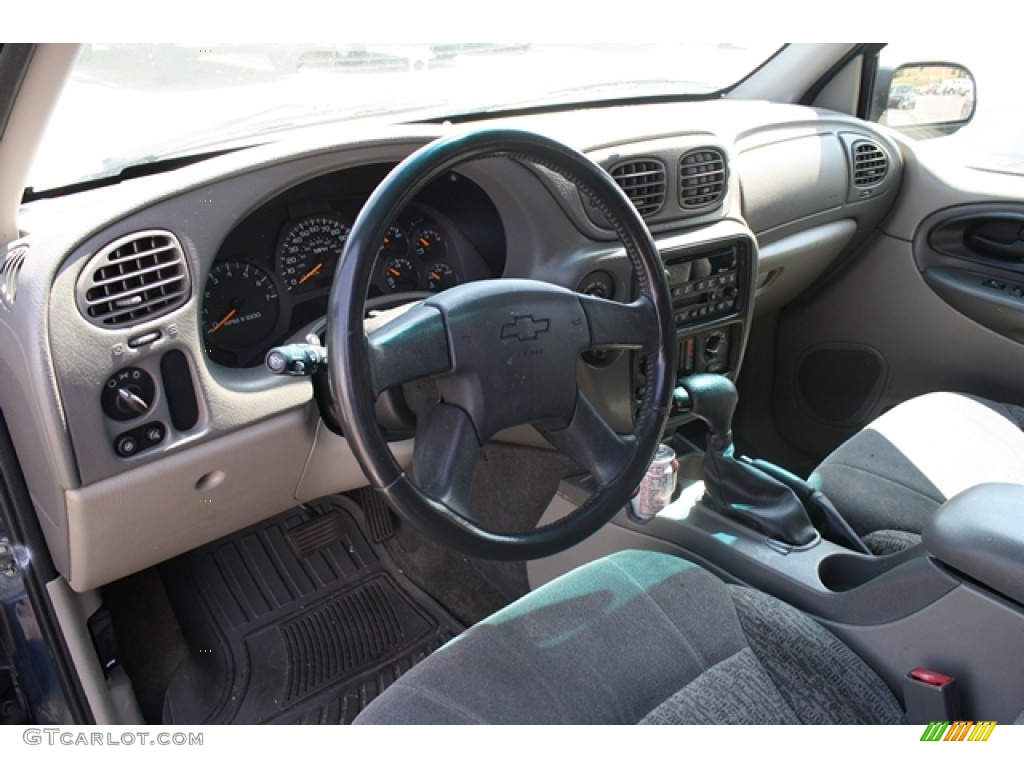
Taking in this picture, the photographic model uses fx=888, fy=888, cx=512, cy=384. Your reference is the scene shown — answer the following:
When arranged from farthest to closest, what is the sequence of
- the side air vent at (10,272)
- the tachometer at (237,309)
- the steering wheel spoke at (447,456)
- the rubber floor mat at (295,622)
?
the rubber floor mat at (295,622)
the tachometer at (237,309)
the side air vent at (10,272)
the steering wheel spoke at (447,456)

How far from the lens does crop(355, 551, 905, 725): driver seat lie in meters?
1.14

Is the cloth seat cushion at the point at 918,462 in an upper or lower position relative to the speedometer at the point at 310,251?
lower

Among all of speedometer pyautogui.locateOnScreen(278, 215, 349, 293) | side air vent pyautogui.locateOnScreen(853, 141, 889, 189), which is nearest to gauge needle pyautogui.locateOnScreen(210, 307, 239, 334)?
speedometer pyautogui.locateOnScreen(278, 215, 349, 293)

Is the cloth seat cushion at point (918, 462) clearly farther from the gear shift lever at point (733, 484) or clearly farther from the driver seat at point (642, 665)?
the driver seat at point (642, 665)

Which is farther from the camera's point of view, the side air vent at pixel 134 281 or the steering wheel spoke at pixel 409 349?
the side air vent at pixel 134 281

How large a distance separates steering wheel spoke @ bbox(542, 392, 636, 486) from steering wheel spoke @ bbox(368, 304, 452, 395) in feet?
0.80

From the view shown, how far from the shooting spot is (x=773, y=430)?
280 cm

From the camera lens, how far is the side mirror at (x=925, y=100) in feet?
8.51

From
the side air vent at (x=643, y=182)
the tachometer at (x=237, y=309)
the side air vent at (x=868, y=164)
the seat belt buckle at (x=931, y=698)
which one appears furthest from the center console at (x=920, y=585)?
the side air vent at (x=868, y=164)

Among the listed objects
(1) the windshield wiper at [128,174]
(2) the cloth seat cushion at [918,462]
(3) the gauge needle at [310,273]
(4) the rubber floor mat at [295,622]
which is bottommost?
(4) the rubber floor mat at [295,622]
